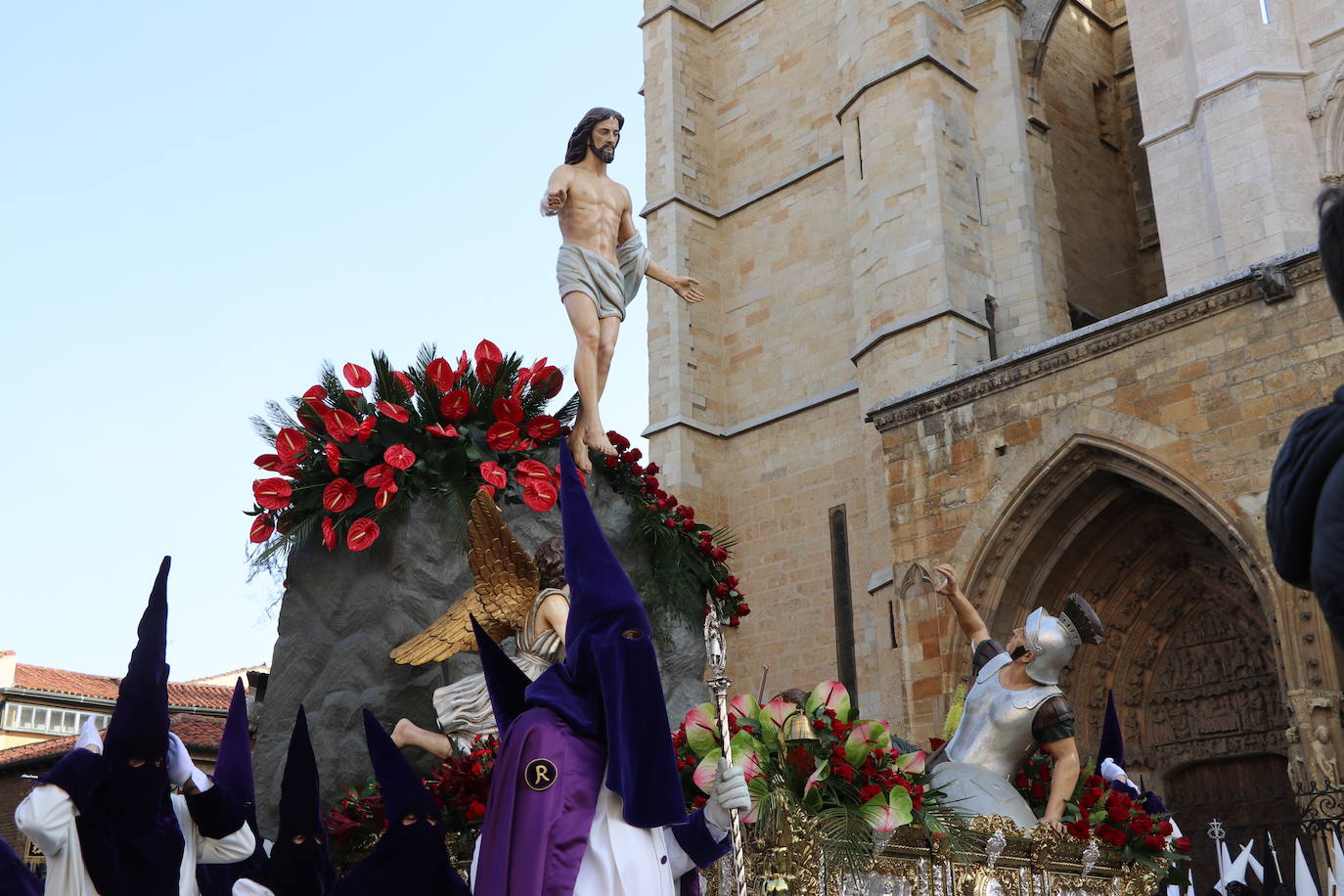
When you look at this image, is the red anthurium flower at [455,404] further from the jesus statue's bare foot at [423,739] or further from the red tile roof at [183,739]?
the red tile roof at [183,739]

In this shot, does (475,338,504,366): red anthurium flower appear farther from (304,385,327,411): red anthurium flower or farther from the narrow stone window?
the narrow stone window

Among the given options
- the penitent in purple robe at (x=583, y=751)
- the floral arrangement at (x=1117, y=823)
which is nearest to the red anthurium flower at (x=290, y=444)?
the penitent in purple robe at (x=583, y=751)

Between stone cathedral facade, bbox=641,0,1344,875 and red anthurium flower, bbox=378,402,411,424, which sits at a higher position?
stone cathedral facade, bbox=641,0,1344,875

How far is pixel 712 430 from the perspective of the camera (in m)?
19.7

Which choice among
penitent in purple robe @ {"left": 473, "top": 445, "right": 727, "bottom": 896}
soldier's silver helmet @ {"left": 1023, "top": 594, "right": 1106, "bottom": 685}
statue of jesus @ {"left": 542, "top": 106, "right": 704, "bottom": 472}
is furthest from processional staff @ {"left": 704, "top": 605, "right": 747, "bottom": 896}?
statue of jesus @ {"left": 542, "top": 106, "right": 704, "bottom": 472}

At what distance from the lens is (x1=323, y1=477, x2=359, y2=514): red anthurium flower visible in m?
6.01

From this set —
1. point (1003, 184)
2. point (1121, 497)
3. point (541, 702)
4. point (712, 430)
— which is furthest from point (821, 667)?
point (541, 702)

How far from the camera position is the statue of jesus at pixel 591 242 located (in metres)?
6.57

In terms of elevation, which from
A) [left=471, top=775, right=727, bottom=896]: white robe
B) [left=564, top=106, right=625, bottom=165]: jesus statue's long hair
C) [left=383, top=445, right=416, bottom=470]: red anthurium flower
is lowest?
[left=471, top=775, right=727, bottom=896]: white robe

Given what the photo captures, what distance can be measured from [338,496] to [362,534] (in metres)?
0.24

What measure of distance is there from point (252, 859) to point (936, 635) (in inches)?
352

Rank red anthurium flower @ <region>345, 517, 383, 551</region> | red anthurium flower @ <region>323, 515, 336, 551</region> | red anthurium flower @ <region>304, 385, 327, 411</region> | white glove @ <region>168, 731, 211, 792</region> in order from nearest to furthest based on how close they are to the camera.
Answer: white glove @ <region>168, 731, 211, 792</region> → red anthurium flower @ <region>345, 517, 383, 551</region> → red anthurium flower @ <region>323, 515, 336, 551</region> → red anthurium flower @ <region>304, 385, 327, 411</region>

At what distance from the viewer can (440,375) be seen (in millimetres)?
6227

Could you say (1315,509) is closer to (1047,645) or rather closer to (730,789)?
(730,789)
